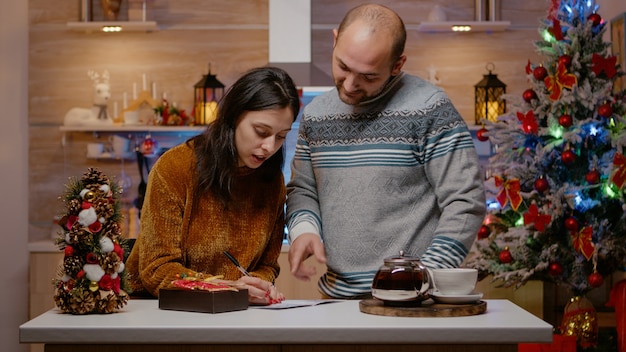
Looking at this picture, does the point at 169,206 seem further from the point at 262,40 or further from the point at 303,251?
the point at 262,40

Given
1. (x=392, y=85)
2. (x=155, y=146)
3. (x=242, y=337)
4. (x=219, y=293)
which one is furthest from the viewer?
(x=155, y=146)

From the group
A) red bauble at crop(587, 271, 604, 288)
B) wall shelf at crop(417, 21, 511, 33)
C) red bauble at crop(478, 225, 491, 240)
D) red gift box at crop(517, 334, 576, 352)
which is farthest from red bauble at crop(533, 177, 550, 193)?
wall shelf at crop(417, 21, 511, 33)

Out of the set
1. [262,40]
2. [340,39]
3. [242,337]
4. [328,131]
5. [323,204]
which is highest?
[262,40]

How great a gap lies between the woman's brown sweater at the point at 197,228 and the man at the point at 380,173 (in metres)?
0.09

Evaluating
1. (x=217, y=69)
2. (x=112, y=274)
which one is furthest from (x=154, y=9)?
(x=112, y=274)

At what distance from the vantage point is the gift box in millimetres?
1953

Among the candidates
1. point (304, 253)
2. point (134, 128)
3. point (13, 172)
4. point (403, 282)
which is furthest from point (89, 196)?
point (13, 172)

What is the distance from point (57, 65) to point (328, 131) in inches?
144

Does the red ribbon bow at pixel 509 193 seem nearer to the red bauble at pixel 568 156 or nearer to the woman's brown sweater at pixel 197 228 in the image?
the red bauble at pixel 568 156

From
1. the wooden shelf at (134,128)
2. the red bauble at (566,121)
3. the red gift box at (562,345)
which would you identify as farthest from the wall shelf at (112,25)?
the red gift box at (562,345)

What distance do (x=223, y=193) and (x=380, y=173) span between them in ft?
1.33

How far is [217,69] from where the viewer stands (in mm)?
5613

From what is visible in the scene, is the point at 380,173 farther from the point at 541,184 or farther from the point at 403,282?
the point at 541,184

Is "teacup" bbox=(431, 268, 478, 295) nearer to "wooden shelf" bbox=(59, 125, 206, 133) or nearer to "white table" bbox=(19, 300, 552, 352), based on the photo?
"white table" bbox=(19, 300, 552, 352)
